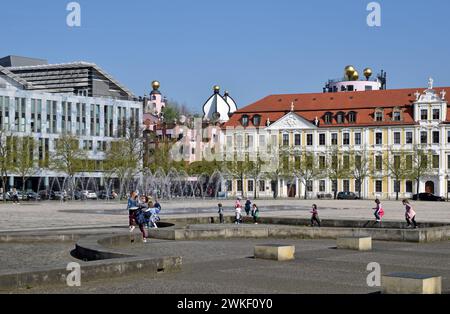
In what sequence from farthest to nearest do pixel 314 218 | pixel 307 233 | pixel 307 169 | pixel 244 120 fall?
pixel 244 120, pixel 307 169, pixel 314 218, pixel 307 233

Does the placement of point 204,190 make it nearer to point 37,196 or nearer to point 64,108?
point 64,108

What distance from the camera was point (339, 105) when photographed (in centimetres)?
10006

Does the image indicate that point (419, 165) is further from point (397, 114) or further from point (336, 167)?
point (336, 167)

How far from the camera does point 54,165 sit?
284 feet

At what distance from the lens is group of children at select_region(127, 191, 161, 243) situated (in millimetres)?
24672

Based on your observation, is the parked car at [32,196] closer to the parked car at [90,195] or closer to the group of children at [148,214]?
the parked car at [90,195]

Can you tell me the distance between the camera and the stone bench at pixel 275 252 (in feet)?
61.5

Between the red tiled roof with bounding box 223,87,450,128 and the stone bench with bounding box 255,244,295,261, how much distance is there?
77.7m

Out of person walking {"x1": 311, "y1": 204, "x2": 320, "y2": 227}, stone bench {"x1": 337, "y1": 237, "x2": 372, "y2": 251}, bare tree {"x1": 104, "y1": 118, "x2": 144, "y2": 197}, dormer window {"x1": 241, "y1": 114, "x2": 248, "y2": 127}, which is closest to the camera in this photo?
stone bench {"x1": 337, "y1": 237, "x2": 372, "y2": 251}

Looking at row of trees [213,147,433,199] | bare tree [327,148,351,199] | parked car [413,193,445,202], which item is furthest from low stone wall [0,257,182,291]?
bare tree [327,148,351,199]

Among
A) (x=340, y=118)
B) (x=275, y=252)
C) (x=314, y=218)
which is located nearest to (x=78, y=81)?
(x=340, y=118)

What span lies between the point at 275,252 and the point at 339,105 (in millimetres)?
83019

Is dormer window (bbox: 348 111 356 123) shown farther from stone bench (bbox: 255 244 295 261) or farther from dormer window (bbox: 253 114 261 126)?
stone bench (bbox: 255 244 295 261)

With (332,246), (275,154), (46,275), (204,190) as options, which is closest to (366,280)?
(46,275)
